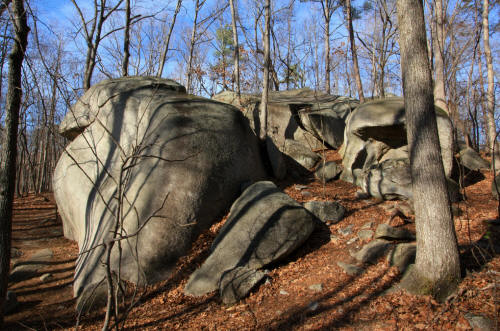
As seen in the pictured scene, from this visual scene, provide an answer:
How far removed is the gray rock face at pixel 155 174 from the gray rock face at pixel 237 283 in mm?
1287

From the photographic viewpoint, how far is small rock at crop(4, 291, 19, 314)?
5566 millimetres

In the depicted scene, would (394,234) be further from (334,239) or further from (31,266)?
(31,266)

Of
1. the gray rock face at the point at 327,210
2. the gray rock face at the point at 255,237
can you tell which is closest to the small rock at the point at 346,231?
the gray rock face at the point at 327,210

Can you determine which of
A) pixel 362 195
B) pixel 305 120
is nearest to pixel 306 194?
pixel 362 195

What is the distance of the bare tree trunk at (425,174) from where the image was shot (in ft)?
12.7

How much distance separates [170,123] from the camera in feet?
23.7

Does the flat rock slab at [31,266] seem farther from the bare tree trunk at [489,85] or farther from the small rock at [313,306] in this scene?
the bare tree trunk at [489,85]

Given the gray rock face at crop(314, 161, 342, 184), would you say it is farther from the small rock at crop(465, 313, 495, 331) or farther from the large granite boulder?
the small rock at crop(465, 313, 495, 331)

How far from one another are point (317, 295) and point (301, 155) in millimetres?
6026

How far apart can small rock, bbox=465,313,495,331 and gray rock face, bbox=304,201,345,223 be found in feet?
10.5

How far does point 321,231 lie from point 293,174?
3218 millimetres

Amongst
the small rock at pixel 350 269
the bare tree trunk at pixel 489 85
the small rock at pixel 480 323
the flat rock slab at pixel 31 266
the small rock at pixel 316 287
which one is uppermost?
the bare tree trunk at pixel 489 85

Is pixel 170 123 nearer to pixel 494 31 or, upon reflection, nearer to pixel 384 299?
pixel 384 299

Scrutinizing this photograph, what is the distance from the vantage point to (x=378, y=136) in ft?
28.5
